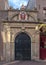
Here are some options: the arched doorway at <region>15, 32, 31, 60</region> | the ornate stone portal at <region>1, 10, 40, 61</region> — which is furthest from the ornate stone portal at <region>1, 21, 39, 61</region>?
the arched doorway at <region>15, 32, 31, 60</region>

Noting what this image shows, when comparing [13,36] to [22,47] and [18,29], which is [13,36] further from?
[22,47]

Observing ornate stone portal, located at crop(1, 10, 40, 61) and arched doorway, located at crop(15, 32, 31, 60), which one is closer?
ornate stone portal, located at crop(1, 10, 40, 61)

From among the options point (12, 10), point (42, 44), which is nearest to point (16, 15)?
point (12, 10)

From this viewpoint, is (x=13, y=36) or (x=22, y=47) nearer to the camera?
(x=13, y=36)

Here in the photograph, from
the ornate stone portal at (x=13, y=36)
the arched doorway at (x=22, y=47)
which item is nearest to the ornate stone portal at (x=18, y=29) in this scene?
the ornate stone portal at (x=13, y=36)

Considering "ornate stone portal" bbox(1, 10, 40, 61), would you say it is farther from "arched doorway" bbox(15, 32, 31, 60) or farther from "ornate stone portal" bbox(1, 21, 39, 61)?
"arched doorway" bbox(15, 32, 31, 60)

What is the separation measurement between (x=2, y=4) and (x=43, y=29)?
15.2 feet

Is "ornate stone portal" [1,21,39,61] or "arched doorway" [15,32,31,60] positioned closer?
"ornate stone portal" [1,21,39,61]

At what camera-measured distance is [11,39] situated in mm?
22266

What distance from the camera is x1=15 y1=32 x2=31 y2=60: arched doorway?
22.5 meters

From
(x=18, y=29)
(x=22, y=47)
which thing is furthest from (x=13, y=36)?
(x=22, y=47)

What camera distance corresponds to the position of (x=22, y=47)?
74.3ft

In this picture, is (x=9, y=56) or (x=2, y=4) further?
(x=2, y=4)

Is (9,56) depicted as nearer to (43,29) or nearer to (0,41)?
(0,41)
